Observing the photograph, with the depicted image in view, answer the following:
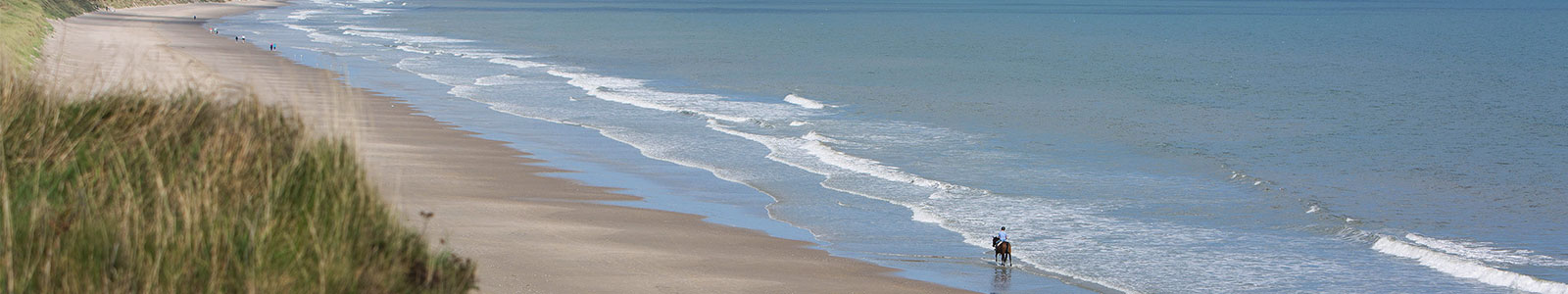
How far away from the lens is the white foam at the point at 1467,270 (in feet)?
43.8

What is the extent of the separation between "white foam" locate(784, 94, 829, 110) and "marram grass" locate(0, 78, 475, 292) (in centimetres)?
2425

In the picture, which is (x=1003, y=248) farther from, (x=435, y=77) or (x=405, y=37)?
(x=405, y=37)

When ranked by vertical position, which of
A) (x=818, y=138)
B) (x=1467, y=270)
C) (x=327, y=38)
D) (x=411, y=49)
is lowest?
(x=327, y=38)

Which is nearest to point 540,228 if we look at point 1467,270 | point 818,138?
point 1467,270

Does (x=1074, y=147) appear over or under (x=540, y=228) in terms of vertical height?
over

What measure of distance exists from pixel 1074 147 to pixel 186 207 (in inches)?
793

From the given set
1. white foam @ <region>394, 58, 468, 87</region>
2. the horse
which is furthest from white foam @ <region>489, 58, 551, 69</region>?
the horse

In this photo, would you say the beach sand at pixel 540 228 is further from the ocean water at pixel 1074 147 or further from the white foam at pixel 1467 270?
the white foam at pixel 1467 270

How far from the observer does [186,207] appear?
6.61 m

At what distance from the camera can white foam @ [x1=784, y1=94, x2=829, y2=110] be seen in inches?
1297

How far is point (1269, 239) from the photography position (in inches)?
617

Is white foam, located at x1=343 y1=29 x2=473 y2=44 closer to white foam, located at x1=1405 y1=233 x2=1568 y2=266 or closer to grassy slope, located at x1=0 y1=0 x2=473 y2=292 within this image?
white foam, located at x1=1405 y1=233 x2=1568 y2=266

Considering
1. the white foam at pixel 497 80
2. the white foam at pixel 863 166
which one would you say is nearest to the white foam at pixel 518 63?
the white foam at pixel 497 80

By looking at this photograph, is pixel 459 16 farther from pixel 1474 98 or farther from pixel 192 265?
pixel 192 265
